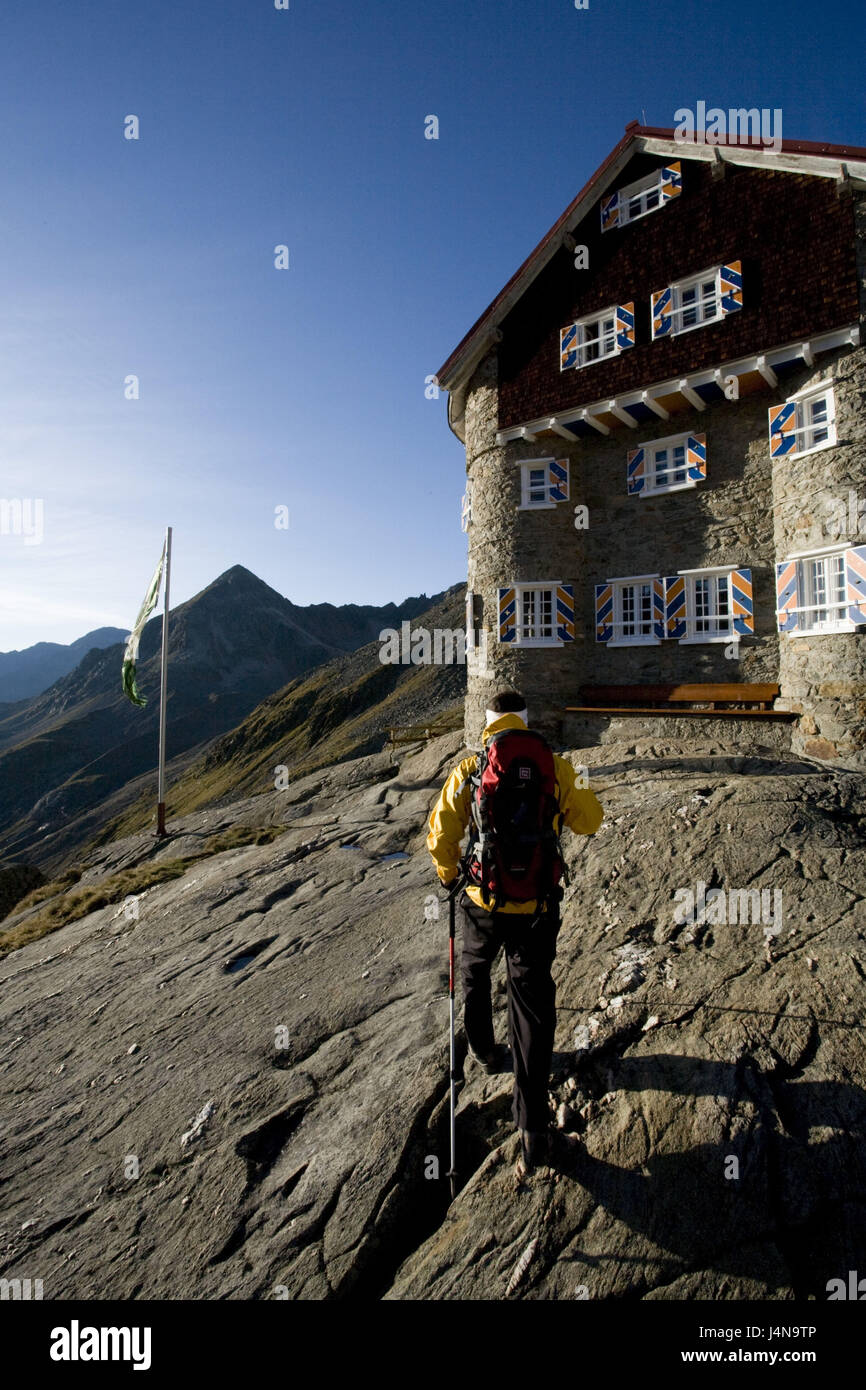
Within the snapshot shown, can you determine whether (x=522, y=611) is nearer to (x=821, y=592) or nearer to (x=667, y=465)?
(x=667, y=465)

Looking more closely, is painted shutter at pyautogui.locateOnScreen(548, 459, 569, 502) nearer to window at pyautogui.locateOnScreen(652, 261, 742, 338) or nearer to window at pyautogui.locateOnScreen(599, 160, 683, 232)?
window at pyautogui.locateOnScreen(652, 261, 742, 338)

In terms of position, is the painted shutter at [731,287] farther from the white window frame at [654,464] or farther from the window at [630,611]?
the window at [630,611]

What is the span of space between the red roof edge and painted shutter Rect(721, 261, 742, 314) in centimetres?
219

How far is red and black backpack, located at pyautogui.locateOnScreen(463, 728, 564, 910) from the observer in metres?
5.23

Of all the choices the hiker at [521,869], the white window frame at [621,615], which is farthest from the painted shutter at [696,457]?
the hiker at [521,869]

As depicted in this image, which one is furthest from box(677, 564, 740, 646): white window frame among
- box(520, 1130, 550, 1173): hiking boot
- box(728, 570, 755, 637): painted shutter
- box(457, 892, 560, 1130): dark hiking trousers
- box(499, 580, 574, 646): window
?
box(520, 1130, 550, 1173): hiking boot

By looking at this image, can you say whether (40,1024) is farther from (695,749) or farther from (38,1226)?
(695,749)

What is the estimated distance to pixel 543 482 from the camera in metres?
18.3

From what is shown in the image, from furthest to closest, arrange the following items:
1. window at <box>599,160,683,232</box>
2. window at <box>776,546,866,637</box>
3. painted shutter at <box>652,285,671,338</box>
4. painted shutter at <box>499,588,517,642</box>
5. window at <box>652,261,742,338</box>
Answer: painted shutter at <box>499,588,517,642</box>, window at <box>599,160,683,232</box>, painted shutter at <box>652,285,671,338</box>, window at <box>652,261,742,338</box>, window at <box>776,546,866,637</box>

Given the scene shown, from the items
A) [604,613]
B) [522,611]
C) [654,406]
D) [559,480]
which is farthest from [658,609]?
[654,406]

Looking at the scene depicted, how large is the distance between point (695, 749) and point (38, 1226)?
12384mm

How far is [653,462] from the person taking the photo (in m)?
17.1

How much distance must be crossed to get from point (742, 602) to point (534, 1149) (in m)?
13.2

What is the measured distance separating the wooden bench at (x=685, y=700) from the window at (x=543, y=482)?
5060 millimetres
